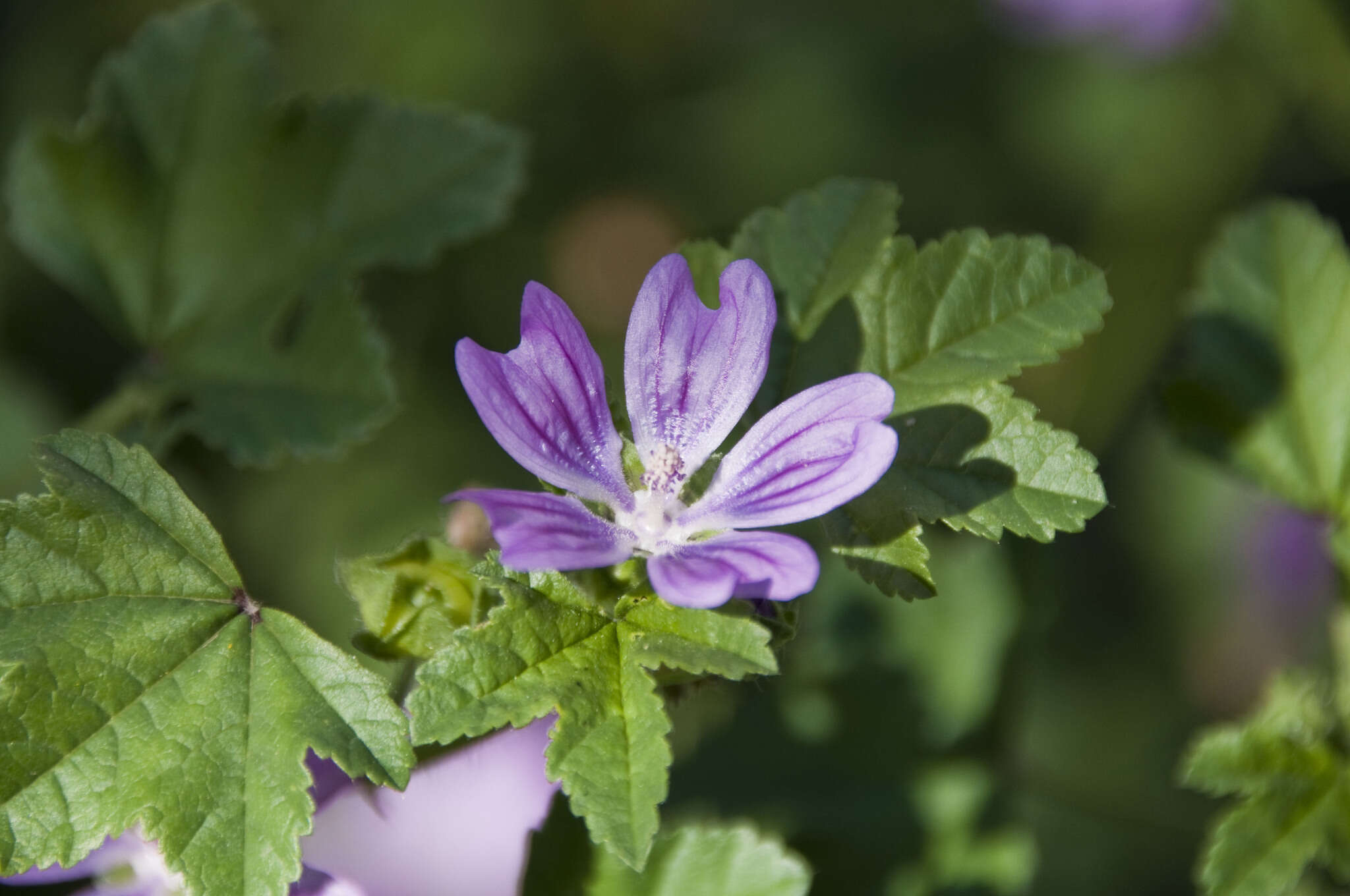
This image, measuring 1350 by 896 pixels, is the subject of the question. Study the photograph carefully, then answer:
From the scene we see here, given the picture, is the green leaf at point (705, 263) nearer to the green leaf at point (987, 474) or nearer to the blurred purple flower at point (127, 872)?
the green leaf at point (987, 474)

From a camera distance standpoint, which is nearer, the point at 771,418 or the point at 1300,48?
the point at 771,418

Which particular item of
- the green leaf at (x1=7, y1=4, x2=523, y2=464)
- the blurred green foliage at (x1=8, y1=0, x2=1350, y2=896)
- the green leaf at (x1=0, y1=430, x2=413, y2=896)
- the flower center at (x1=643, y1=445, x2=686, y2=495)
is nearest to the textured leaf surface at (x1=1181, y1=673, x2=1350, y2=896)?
the blurred green foliage at (x1=8, y1=0, x2=1350, y2=896)

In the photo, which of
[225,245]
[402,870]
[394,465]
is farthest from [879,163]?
[402,870]

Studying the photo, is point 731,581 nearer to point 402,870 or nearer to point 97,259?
point 402,870

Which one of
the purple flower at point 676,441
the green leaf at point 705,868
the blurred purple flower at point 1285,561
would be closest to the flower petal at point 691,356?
the purple flower at point 676,441

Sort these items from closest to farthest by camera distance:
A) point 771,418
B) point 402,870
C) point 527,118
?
point 771,418 < point 402,870 < point 527,118

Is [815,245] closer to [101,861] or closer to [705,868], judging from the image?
[705,868]

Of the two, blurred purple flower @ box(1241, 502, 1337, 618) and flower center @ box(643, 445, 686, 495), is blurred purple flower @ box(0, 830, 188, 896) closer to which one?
flower center @ box(643, 445, 686, 495)

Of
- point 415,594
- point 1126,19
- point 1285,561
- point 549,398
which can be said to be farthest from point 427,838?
point 1126,19
